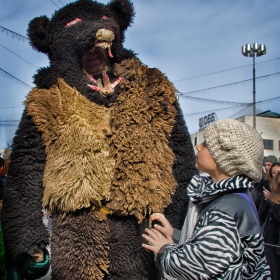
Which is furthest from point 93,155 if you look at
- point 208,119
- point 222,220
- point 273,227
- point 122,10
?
point 208,119

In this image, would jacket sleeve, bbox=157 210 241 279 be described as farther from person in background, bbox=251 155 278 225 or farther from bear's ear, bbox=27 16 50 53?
person in background, bbox=251 155 278 225

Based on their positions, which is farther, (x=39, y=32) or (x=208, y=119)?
(x=208, y=119)

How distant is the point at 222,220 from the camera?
1394mm

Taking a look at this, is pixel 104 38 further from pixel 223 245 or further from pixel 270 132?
pixel 270 132

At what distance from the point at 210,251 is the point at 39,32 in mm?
1516

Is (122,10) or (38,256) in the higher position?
(122,10)

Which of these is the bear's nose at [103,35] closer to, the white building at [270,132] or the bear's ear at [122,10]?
the bear's ear at [122,10]

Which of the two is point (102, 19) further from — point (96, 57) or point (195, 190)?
point (195, 190)

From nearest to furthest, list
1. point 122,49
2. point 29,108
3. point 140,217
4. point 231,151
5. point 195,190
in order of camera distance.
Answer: point 231,151
point 195,190
point 140,217
point 29,108
point 122,49

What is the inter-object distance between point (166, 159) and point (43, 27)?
3.36 feet

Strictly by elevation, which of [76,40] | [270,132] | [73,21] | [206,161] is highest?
[270,132]

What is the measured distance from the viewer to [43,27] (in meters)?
2.17

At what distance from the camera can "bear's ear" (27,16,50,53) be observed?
2152mm

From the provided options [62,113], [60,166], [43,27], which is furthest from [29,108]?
[43,27]
